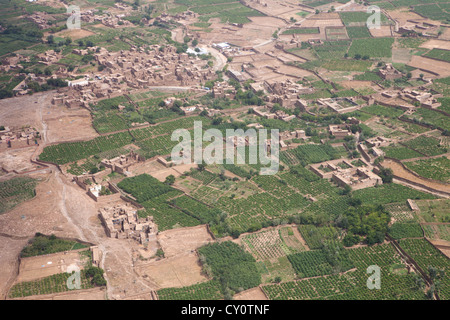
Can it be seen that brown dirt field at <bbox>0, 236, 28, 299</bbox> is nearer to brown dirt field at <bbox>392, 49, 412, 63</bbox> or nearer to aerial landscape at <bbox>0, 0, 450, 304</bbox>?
aerial landscape at <bbox>0, 0, 450, 304</bbox>

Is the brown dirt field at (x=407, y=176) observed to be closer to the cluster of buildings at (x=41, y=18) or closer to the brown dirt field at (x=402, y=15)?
the brown dirt field at (x=402, y=15)

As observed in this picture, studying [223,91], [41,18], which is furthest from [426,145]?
[41,18]

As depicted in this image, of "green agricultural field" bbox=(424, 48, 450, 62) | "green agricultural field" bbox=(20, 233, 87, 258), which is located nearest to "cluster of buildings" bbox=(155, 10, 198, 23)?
"green agricultural field" bbox=(424, 48, 450, 62)

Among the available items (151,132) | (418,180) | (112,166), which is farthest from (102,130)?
(418,180)

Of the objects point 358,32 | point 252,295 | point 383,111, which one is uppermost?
point 358,32

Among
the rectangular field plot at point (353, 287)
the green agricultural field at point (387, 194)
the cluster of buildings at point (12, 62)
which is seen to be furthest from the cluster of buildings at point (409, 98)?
the cluster of buildings at point (12, 62)

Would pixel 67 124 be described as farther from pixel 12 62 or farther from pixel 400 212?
pixel 400 212

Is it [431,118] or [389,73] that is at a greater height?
[389,73]
